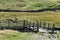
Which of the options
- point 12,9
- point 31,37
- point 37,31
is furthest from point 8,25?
point 12,9

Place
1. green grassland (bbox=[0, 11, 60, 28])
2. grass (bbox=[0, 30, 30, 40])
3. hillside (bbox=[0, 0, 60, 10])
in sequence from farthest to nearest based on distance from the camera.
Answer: hillside (bbox=[0, 0, 60, 10]) → green grassland (bbox=[0, 11, 60, 28]) → grass (bbox=[0, 30, 30, 40])

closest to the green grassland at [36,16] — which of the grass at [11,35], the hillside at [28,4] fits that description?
the hillside at [28,4]

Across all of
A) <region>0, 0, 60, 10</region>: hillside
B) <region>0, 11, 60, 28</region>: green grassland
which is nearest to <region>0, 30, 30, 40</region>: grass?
<region>0, 11, 60, 28</region>: green grassland

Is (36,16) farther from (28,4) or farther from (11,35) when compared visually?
(11,35)

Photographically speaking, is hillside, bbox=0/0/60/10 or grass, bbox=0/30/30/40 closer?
grass, bbox=0/30/30/40

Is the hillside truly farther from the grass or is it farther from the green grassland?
the grass

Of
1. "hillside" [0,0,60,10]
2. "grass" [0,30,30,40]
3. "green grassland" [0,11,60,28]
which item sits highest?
"grass" [0,30,30,40]

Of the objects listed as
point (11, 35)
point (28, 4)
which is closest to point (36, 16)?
point (28, 4)
